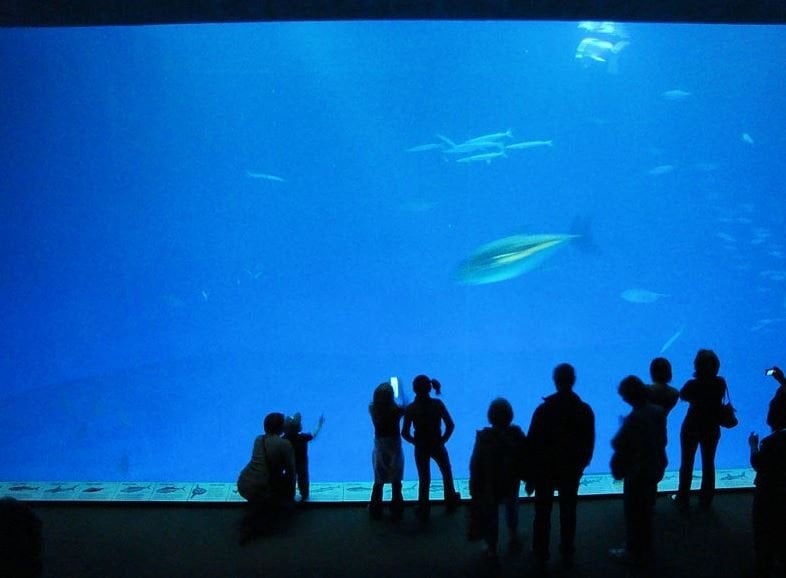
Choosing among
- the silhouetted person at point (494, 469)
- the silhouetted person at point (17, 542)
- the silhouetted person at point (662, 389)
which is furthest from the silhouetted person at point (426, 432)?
the silhouetted person at point (17, 542)

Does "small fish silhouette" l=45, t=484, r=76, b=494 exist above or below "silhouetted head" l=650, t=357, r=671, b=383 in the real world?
below

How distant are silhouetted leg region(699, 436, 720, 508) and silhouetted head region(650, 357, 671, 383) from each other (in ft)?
1.59

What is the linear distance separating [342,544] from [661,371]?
2145 millimetres

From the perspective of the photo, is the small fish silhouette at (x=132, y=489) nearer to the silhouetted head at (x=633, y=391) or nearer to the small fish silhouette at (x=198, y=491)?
the small fish silhouette at (x=198, y=491)

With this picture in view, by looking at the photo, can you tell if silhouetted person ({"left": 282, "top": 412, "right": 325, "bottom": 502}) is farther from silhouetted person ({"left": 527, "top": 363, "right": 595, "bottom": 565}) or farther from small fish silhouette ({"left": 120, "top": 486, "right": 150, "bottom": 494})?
silhouetted person ({"left": 527, "top": 363, "right": 595, "bottom": 565})

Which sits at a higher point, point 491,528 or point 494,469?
point 494,469

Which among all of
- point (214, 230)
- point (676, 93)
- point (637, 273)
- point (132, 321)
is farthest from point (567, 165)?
point (132, 321)

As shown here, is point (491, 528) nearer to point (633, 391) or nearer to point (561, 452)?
point (561, 452)

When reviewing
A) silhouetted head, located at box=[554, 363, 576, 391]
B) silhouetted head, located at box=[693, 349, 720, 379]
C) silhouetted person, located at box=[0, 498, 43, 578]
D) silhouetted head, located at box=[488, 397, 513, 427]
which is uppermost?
silhouetted head, located at box=[693, 349, 720, 379]

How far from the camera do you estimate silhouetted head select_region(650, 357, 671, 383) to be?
298 centimetres

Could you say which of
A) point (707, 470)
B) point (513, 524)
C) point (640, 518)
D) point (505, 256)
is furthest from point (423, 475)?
point (505, 256)

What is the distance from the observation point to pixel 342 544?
2709 mm

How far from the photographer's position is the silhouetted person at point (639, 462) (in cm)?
244

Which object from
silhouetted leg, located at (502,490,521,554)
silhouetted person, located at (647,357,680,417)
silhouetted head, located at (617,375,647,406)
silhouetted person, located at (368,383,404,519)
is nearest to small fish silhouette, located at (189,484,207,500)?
silhouetted person, located at (368,383,404,519)
